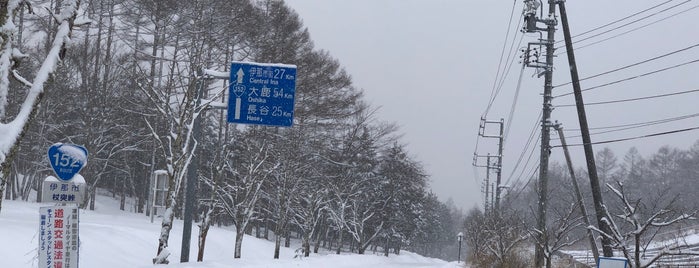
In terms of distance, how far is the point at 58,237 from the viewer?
Answer: 25.7 ft

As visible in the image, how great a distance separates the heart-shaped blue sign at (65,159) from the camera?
7625 millimetres

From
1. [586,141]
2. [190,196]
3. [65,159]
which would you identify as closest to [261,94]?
[190,196]

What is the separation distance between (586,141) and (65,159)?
12.3 meters

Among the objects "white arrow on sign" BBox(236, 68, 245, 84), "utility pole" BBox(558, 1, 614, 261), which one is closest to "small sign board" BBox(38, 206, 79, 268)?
"white arrow on sign" BBox(236, 68, 245, 84)

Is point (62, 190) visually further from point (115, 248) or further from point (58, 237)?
point (115, 248)

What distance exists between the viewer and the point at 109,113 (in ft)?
104

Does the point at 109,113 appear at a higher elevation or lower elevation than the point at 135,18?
lower

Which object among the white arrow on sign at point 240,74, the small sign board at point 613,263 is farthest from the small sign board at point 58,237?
the small sign board at point 613,263

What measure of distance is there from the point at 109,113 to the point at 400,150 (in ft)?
78.6

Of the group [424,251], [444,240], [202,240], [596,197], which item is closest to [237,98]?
[202,240]

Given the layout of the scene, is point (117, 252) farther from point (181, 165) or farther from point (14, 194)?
point (14, 194)

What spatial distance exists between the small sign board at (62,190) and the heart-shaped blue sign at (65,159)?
92 millimetres

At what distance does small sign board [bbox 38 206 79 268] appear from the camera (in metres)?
7.75

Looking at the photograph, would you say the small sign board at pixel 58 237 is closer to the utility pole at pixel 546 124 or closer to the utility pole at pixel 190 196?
the utility pole at pixel 190 196
